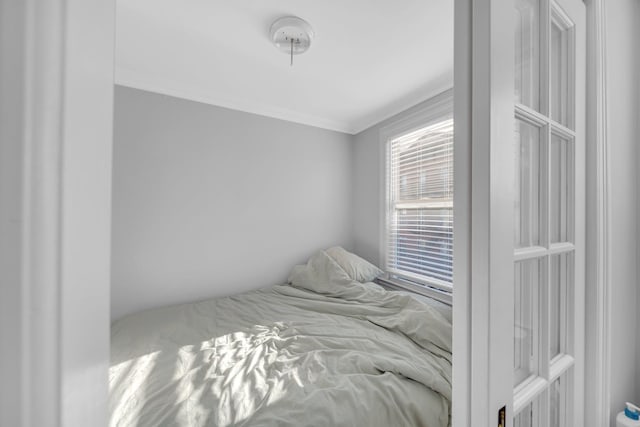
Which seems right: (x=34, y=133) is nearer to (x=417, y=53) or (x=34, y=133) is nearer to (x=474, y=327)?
(x=474, y=327)

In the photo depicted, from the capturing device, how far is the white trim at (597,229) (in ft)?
2.73

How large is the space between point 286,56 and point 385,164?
139 centimetres

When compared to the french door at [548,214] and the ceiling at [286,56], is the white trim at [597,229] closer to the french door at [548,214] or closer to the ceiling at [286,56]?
the french door at [548,214]

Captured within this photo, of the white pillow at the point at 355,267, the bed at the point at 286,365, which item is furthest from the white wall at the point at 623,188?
the white pillow at the point at 355,267

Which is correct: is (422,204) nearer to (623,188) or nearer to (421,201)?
(421,201)

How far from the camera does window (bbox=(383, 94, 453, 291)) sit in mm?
2012

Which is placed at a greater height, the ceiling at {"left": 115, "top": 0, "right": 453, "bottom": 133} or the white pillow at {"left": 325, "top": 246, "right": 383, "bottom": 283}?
the ceiling at {"left": 115, "top": 0, "right": 453, "bottom": 133}

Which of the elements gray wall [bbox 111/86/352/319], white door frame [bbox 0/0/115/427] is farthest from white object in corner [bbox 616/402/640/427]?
gray wall [bbox 111/86/352/319]

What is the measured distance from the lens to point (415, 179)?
2318mm

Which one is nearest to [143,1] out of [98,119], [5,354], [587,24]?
[98,119]

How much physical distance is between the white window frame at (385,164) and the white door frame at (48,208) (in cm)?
214

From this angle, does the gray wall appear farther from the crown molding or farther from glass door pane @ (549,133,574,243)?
glass door pane @ (549,133,574,243)

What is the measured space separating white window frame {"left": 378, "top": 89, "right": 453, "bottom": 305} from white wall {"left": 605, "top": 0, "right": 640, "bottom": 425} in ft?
3.02

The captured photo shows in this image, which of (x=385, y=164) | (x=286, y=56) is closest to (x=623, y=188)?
(x=385, y=164)
